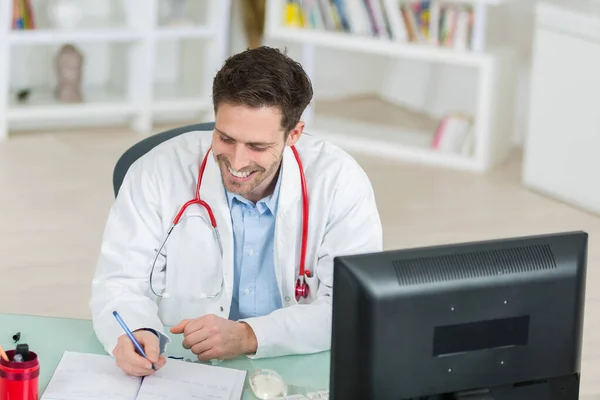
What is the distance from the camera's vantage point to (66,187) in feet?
15.9

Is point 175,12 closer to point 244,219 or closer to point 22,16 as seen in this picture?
point 22,16

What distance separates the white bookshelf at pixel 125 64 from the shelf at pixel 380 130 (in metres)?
0.68

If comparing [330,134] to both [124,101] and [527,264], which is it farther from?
[527,264]

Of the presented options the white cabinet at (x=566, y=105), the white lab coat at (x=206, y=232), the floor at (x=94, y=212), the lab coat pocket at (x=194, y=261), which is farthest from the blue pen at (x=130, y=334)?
the white cabinet at (x=566, y=105)

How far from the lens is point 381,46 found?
5.34 m

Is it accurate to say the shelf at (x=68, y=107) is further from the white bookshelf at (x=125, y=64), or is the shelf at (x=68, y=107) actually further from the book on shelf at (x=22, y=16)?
the book on shelf at (x=22, y=16)

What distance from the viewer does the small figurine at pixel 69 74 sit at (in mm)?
5445

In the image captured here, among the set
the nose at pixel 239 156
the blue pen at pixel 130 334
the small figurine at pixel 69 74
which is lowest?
the small figurine at pixel 69 74

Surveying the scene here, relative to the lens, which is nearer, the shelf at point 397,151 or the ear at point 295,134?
the ear at point 295,134

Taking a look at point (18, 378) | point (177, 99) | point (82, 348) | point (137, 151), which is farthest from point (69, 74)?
point (18, 378)

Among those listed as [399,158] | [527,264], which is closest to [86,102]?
[399,158]

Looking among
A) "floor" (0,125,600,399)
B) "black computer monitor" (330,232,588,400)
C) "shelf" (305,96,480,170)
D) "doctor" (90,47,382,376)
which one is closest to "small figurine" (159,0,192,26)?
"floor" (0,125,600,399)

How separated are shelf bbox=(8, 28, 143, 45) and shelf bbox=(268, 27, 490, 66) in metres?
0.71

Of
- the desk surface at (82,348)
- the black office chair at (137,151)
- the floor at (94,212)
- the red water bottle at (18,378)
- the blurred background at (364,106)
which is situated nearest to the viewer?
the red water bottle at (18,378)
